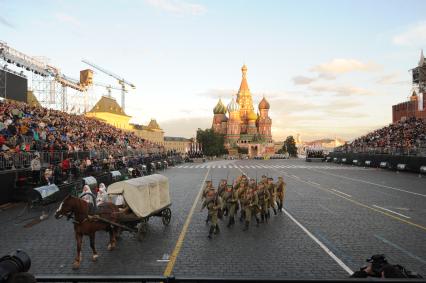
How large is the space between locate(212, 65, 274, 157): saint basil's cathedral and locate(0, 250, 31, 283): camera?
155 metres

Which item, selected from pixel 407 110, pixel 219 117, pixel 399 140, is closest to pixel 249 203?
pixel 399 140

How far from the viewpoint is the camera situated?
15.2 feet

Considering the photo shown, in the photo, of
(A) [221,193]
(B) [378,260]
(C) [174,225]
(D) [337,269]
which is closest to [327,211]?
(A) [221,193]

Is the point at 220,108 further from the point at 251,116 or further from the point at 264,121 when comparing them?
the point at 264,121

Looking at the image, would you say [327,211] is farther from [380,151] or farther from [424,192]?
[380,151]

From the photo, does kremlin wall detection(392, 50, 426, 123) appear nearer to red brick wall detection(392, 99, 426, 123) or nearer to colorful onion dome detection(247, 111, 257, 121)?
red brick wall detection(392, 99, 426, 123)

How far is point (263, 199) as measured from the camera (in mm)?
14422

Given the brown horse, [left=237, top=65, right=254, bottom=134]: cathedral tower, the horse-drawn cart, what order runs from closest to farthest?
the brown horse, the horse-drawn cart, [left=237, top=65, right=254, bottom=134]: cathedral tower

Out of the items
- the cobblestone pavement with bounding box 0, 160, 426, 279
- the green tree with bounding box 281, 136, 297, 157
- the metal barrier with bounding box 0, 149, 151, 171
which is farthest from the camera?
the green tree with bounding box 281, 136, 297, 157

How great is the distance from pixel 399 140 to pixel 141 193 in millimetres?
47182

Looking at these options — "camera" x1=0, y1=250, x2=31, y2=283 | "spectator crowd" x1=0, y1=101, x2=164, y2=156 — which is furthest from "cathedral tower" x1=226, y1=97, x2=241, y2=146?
"camera" x1=0, y1=250, x2=31, y2=283

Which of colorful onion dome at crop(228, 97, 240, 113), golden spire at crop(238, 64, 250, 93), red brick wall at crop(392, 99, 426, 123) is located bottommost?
red brick wall at crop(392, 99, 426, 123)

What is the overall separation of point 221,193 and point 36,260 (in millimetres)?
6385

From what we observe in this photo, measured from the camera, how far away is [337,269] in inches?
351
